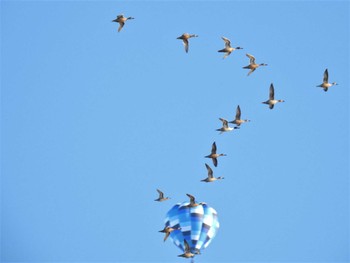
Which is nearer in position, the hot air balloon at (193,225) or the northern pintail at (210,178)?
the northern pintail at (210,178)

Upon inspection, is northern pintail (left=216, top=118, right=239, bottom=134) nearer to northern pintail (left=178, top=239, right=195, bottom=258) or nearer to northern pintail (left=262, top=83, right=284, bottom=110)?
northern pintail (left=262, top=83, right=284, bottom=110)

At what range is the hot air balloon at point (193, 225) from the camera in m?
99.7

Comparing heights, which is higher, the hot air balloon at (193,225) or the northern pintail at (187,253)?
the hot air balloon at (193,225)

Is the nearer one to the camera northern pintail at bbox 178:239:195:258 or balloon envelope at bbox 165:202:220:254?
northern pintail at bbox 178:239:195:258

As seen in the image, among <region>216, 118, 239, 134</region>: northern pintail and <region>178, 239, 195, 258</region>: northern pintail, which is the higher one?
<region>216, 118, 239, 134</region>: northern pintail

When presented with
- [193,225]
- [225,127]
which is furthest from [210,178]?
[193,225]

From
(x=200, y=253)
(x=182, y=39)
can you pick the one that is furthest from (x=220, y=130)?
Answer: (x=200, y=253)

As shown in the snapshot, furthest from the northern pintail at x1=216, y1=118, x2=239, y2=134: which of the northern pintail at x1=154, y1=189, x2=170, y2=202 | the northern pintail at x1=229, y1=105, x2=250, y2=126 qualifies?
the northern pintail at x1=154, y1=189, x2=170, y2=202

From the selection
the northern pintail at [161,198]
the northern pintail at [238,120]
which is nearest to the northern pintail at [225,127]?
the northern pintail at [238,120]

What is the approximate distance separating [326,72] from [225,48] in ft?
28.1

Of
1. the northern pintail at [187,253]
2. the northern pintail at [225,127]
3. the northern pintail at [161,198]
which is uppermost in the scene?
the northern pintail at [225,127]

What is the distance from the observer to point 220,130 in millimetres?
86688

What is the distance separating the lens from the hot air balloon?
99.7 m

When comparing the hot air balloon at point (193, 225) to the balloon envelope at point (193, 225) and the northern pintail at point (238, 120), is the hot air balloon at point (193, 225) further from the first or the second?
the northern pintail at point (238, 120)
